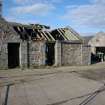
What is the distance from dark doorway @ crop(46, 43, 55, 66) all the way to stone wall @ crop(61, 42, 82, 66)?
1.35 meters

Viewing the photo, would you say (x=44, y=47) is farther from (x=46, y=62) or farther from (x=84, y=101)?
(x=84, y=101)

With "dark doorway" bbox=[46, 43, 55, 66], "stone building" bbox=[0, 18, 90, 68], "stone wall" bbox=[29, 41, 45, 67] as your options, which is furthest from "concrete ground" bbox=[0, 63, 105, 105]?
"dark doorway" bbox=[46, 43, 55, 66]

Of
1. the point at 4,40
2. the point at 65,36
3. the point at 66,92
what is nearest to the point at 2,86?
the point at 66,92

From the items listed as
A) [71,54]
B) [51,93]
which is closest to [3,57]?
[71,54]

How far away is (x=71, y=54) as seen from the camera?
2688cm

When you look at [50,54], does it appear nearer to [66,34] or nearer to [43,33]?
[43,33]

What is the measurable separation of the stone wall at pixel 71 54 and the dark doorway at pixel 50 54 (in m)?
1.35

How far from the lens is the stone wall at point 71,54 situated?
26234 mm

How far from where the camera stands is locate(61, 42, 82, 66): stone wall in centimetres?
2623

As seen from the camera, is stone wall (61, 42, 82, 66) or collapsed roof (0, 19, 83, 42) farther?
stone wall (61, 42, 82, 66)

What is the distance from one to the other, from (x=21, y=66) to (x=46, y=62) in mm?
3271

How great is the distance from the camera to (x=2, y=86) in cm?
1391

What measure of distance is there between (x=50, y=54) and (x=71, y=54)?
2.53 meters

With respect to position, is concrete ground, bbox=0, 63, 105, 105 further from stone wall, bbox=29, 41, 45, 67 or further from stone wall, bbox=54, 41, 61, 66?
stone wall, bbox=54, 41, 61, 66
